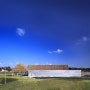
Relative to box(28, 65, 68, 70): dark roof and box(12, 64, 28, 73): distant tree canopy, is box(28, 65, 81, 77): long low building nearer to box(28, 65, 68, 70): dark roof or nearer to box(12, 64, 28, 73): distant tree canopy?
box(28, 65, 68, 70): dark roof

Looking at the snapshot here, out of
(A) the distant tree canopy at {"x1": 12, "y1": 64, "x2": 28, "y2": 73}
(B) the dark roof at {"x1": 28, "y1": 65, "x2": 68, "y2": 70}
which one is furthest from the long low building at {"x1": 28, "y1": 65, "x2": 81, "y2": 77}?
(A) the distant tree canopy at {"x1": 12, "y1": 64, "x2": 28, "y2": 73}

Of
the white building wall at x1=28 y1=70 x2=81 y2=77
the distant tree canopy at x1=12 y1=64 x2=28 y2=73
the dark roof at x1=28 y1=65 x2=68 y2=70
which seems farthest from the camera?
the dark roof at x1=28 y1=65 x2=68 y2=70

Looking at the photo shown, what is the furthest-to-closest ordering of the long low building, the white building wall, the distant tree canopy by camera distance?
the distant tree canopy, the white building wall, the long low building

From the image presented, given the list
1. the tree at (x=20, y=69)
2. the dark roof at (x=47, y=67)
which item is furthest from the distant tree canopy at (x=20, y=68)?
the dark roof at (x=47, y=67)

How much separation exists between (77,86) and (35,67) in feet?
350

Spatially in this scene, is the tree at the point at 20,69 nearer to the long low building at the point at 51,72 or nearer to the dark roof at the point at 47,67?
the long low building at the point at 51,72

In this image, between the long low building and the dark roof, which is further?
the dark roof

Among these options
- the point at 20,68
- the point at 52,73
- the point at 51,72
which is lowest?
the point at 52,73

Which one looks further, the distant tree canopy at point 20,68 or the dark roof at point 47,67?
the dark roof at point 47,67

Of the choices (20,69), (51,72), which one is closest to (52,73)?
(51,72)

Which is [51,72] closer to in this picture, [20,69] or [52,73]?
[52,73]

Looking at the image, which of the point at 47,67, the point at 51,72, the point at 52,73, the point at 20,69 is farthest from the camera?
the point at 47,67

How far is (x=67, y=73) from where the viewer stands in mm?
135625

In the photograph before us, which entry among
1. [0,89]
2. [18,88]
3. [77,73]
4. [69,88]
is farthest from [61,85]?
[77,73]
